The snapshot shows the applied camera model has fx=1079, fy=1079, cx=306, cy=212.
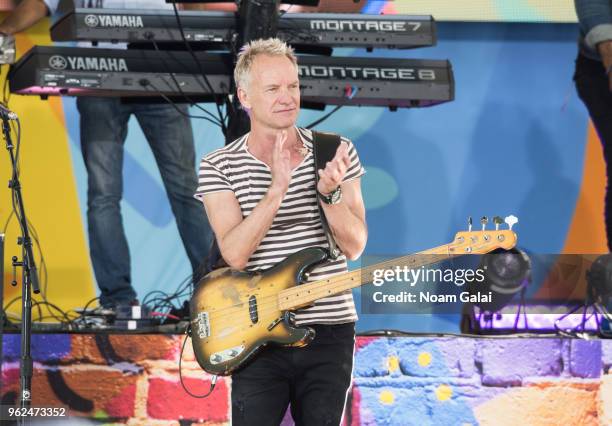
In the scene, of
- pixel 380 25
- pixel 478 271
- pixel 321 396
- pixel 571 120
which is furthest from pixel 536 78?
pixel 321 396

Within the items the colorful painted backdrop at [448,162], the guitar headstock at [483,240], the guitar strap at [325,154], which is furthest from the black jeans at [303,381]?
the colorful painted backdrop at [448,162]

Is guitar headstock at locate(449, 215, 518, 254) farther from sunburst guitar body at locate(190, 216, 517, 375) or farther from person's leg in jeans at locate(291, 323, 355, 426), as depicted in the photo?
person's leg in jeans at locate(291, 323, 355, 426)

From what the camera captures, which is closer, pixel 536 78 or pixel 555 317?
pixel 555 317

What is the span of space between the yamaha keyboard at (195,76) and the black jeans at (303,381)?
→ 162cm

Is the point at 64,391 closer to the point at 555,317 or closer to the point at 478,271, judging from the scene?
the point at 478,271

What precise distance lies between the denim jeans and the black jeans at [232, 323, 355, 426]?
162cm

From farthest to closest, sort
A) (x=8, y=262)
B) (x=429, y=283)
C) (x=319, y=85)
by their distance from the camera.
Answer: (x=8, y=262) → (x=319, y=85) → (x=429, y=283)

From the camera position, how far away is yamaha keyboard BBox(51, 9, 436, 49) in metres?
4.29

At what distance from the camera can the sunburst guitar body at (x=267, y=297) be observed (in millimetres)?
2934

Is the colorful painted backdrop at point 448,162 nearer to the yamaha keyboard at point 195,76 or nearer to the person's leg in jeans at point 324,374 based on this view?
the yamaha keyboard at point 195,76

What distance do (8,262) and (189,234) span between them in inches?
57.6

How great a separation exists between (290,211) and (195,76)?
1.48 metres

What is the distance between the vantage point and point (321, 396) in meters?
2.94

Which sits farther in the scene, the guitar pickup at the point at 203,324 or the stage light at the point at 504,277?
the stage light at the point at 504,277
